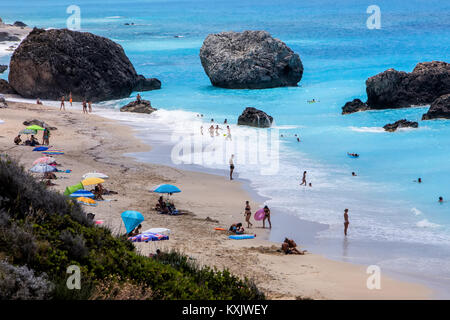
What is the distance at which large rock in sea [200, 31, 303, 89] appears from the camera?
59.2m

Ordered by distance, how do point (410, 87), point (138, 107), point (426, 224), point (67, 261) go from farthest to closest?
point (410, 87) → point (138, 107) → point (426, 224) → point (67, 261)

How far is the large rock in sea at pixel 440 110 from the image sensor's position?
43.1 m

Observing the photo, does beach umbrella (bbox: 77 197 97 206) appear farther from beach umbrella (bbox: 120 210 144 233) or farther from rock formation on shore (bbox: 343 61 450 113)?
rock formation on shore (bbox: 343 61 450 113)

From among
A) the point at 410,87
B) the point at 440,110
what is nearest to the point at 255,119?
the point at 440,110

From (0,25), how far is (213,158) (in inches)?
4277

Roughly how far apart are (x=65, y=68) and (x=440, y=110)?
1172 inches

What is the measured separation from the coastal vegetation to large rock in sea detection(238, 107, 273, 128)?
107ft

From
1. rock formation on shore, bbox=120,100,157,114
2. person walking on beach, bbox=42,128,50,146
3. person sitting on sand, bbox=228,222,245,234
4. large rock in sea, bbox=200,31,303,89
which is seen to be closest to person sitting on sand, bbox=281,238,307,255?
person sitting on sand, bbox=228,222,245,234

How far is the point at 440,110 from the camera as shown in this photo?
43344mm

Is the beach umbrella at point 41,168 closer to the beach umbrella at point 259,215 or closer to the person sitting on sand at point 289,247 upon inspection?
the beach umbrella at point 259,215

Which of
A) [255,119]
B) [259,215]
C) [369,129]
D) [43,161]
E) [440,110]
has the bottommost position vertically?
[259,215]

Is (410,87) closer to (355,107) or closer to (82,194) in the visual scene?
(355,107)

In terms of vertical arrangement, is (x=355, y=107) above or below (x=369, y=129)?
above

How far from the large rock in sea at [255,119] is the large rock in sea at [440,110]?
11553 millimetres
